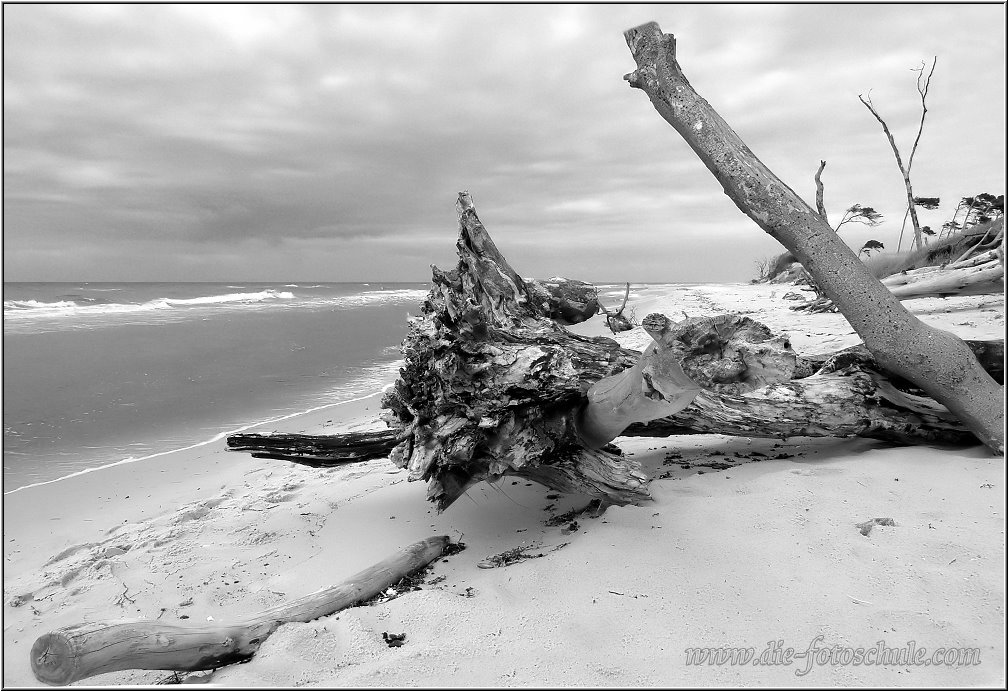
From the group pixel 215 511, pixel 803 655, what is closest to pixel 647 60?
pixel 803 655

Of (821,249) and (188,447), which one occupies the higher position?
(821,249)

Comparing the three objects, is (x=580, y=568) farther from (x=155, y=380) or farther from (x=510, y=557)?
(x=155, y=380)

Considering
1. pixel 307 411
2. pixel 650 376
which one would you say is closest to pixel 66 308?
pixel 307 411

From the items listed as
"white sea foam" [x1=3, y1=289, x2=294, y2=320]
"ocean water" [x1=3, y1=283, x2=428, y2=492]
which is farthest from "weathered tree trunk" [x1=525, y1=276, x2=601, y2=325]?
"white sea foam" [x1=3, y1=289, x2=294, y2=320]

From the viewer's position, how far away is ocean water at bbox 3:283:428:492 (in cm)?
617

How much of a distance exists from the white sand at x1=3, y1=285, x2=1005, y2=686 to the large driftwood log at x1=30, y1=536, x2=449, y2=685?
0.30 feet

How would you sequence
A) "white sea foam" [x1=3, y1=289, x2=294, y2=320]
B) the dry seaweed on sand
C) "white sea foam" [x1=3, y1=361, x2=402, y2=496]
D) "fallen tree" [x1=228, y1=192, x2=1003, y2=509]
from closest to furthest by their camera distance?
the dry seaweed on sand < "fallen tree" [x1=228, y1=192, x2=1003, y2=509] < "white sea foam" [x1=3, y1=361, x2=402, y2=496] < "white sea foam" [x1=3, y1=289, x2=294, y2=320]

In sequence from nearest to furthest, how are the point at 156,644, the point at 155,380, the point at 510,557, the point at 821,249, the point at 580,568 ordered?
the point at 156,644 < the point at 580,568 < the point at 510,557 < the point at 821,249 < the point at 155,380

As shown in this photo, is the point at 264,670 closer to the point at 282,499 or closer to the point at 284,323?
the point at 282,499

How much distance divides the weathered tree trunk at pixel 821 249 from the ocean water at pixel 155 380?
19.5 ft

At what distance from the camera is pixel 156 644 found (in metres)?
2.23

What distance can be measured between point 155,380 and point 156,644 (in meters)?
8.31

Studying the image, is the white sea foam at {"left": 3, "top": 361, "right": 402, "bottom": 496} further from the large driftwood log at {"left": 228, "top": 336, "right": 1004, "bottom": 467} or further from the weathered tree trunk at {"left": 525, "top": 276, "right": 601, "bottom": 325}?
the weathered tree trunk at {"left": 525, "top": 276, "right": 601, "bottom": 325}

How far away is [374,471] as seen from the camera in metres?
4.89
